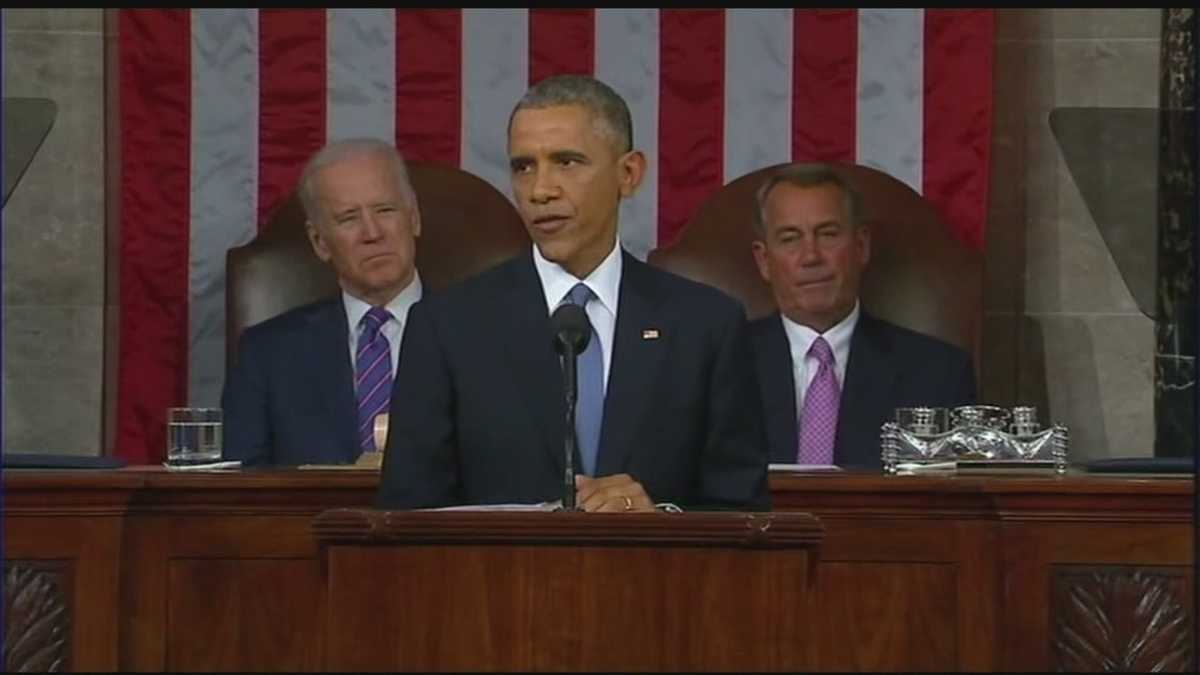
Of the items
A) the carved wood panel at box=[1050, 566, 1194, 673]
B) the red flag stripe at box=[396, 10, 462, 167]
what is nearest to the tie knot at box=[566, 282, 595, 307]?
the carved wood panel at box=[1050, 566, 1194, 673]

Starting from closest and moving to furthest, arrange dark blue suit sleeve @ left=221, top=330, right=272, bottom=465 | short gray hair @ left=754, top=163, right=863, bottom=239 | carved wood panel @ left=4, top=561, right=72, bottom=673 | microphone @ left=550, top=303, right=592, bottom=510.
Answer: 1. microphone @ left=550, top=303, right=592, bottom=510
2. carved wood panel @ left=4, top=561, right=72, bottom=673
3. dark blue suit sleeve @ left=221, top=330, right=272, bottom=465
4. short gray hair @ left=754, top=163, right=863, bottom=239

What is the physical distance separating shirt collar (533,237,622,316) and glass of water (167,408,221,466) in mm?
1720

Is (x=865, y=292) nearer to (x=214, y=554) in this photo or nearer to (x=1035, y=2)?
(x=1035, y=2)

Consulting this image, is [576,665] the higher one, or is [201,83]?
[201,83]

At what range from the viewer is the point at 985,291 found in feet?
29.4

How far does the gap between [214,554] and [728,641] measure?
2.30m

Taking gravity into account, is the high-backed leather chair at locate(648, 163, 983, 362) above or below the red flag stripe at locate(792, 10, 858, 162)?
below

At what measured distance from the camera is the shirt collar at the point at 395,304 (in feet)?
26.3

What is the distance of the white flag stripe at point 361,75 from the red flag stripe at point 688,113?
89 cm

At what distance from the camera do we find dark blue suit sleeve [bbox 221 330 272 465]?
24.8 ft

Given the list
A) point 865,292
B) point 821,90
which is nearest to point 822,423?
point 865,292

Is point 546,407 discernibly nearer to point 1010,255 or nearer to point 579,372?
point 579,372

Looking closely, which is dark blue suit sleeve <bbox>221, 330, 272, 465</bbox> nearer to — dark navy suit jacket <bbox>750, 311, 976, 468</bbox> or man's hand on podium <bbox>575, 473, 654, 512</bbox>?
dark navy suit jacket <bbox>750, 311, 976, 468</bbox>

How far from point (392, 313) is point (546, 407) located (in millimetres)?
2841
